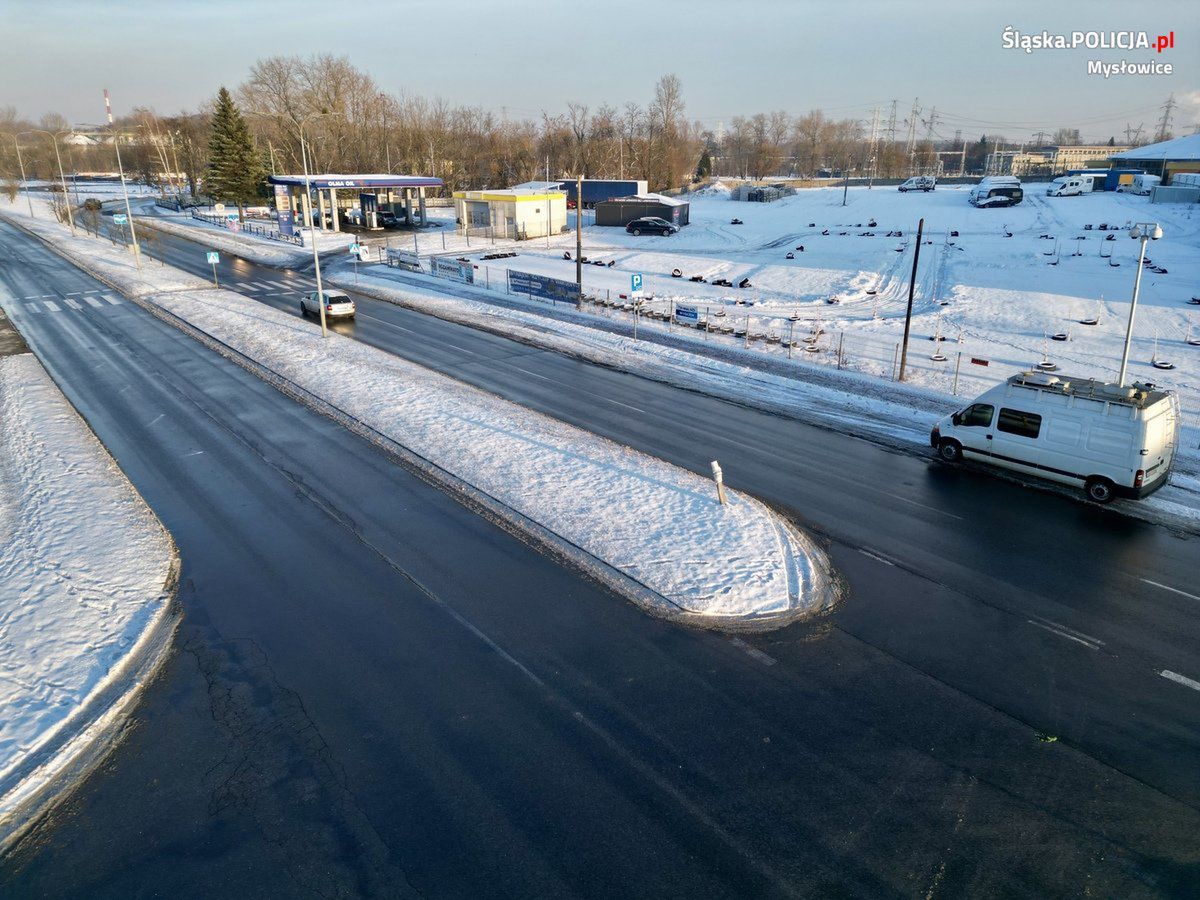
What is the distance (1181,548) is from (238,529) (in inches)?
737

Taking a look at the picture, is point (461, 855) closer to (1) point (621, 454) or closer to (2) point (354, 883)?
(2) point (354, 883)

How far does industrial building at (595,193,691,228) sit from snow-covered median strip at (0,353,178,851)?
192ft

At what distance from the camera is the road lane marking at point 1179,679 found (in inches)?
404

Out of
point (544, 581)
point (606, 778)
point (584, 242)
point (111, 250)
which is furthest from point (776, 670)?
point (111, 250)

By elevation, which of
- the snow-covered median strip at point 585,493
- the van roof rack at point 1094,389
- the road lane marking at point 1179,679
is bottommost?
the road lane marking at point 1179,679

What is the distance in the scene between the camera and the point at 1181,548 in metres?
14.3

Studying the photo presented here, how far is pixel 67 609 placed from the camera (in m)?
12.1

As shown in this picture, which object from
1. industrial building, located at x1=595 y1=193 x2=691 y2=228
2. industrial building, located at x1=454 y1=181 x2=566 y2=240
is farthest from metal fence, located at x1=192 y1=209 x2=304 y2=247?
industrial building, located at x1=595 y1=193 x2=691 y2=228

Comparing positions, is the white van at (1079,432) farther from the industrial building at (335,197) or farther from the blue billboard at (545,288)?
the industrial building at (335,197)

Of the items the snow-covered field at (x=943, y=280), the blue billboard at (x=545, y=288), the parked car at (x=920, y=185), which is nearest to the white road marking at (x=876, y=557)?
the snow-covered field at (x=943, y=280)

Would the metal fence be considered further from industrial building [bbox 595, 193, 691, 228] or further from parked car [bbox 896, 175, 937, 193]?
parked car [bbox 896, 175, 937, 193]

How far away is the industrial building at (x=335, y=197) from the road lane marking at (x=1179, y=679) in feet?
218

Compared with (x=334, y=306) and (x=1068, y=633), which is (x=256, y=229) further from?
(x=1068, y=633)

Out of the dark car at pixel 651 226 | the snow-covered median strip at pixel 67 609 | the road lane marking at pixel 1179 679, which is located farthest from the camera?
the dark car at pixel 651 226
